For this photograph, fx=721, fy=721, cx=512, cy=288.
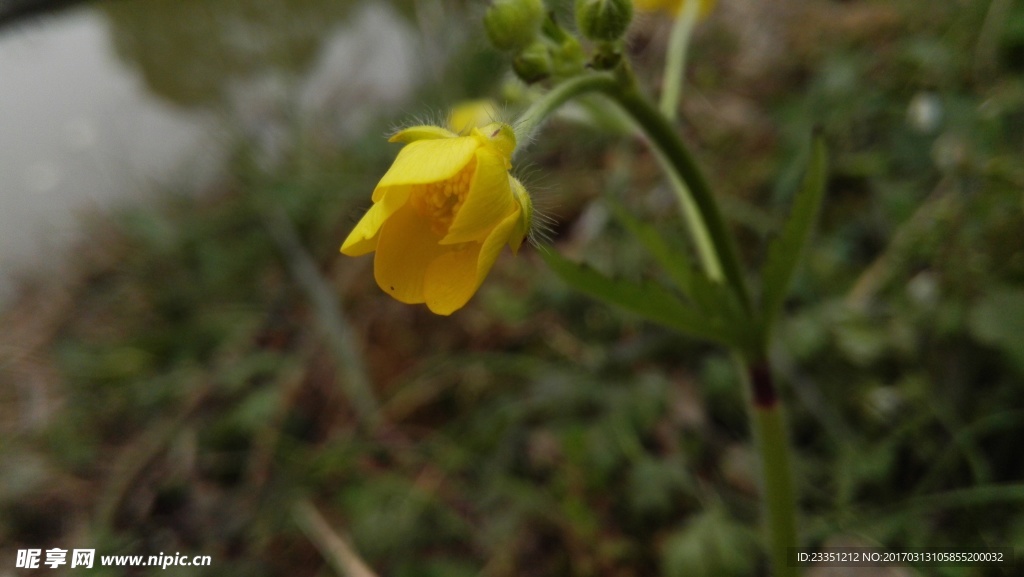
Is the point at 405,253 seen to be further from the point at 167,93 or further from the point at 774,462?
the point at 167,93

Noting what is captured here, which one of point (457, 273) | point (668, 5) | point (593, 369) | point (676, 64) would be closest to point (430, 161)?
point (457, 273)

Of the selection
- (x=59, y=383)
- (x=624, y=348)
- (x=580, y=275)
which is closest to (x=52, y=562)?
(x=59, y=383)

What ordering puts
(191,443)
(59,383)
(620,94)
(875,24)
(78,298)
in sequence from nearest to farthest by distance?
(620,94), (191,443), (875,24), (59,383), (78,298)

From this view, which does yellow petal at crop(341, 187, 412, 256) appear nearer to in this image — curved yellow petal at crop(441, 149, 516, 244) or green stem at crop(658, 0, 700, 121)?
curved yellow petal at crop(441, 149, 516, 244)

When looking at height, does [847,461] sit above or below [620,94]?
below

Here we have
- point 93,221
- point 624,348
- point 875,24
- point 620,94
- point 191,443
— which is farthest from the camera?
point 93,221

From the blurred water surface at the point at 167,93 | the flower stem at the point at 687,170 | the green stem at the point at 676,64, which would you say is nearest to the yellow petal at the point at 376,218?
the flower stem at the point at 687,170

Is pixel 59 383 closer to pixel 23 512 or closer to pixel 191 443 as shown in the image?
pixel 23 512

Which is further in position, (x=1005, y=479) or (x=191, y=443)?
(x=191, y=443)
